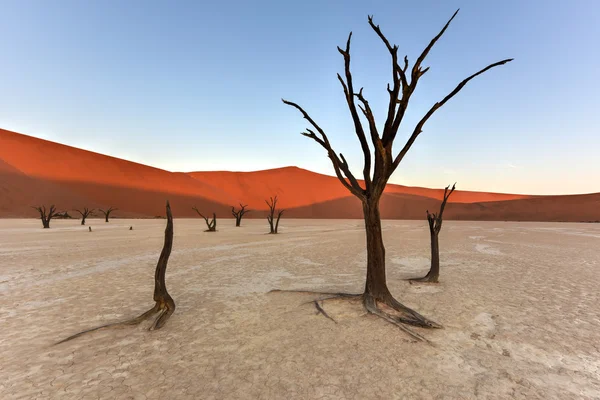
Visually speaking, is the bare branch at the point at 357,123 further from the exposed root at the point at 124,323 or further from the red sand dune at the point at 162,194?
the red sand dune at the point at 162,194

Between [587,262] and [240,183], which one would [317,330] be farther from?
[240,183]

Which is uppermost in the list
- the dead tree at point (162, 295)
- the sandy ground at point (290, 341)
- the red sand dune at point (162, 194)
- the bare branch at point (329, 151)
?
the red sand dune at point (162, 194)

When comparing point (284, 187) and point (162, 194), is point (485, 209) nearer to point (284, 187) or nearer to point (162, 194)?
point (284, 187)

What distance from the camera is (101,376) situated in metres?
3.39

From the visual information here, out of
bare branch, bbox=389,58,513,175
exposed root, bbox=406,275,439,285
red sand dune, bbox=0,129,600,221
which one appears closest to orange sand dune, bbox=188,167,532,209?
red sand dune, bbox=0,129,600,221

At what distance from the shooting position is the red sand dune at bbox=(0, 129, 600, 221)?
183 ft

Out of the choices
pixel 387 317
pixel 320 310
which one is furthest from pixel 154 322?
pixel 387 317

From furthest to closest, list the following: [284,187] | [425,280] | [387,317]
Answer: [284,187], [425,280], [387,317]

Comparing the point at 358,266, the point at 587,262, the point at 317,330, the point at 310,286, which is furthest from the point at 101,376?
the point at 587,262

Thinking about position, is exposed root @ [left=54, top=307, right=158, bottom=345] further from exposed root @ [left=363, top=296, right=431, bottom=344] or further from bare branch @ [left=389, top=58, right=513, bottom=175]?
bare branch @ [left=389, top=58, right=513, bottom=175]

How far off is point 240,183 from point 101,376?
90.2m

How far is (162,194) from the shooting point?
7012 cm

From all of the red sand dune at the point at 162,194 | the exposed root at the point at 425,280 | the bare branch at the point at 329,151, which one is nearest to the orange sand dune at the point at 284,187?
the red sand dune at the point at 162,194

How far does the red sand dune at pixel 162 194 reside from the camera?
5566 centimetres
